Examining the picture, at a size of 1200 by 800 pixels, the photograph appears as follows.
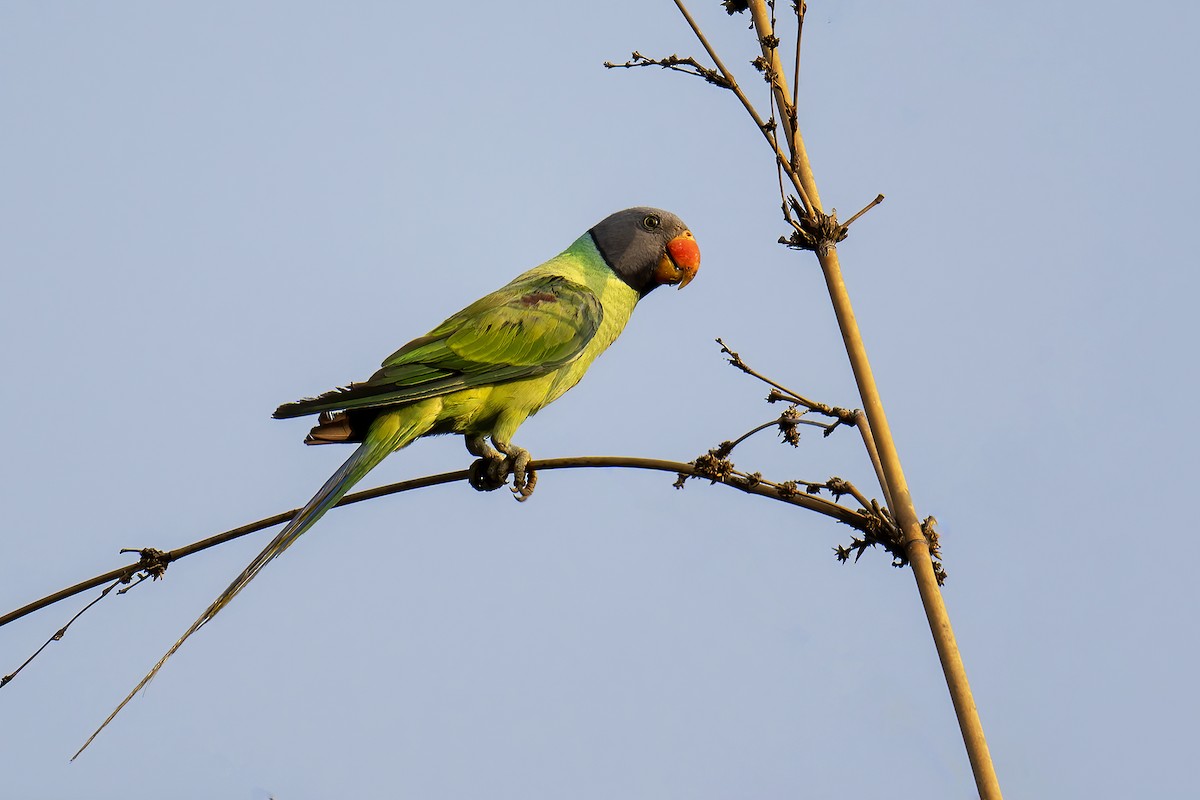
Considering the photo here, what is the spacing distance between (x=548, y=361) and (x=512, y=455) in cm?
54

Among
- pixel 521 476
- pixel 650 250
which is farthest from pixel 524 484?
pixel 650 250

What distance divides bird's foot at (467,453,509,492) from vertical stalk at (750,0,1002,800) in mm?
2780

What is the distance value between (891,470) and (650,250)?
3977 millimetres

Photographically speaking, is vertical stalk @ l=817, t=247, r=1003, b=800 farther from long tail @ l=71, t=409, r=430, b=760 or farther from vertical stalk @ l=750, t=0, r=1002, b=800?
long tail @ l=71, t=409, r=430, b=760

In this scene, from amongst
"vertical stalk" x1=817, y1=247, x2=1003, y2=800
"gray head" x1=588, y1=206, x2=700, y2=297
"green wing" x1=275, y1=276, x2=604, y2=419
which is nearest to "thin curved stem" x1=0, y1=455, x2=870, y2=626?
"vertical stalk" x1=817, y1=247, x2=1003, y2=800

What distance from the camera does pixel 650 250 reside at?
258 inches

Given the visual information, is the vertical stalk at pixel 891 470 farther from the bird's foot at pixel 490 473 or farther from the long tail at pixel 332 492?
the bird's foot at pixel 490 473

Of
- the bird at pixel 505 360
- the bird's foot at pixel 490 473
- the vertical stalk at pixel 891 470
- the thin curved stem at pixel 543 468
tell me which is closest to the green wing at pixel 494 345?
the bird at pixel 505 360

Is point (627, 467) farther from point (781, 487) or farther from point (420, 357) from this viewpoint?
point (420, 357)

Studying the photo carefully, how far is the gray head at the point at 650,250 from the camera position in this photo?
6.54 m

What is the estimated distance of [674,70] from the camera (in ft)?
11.2

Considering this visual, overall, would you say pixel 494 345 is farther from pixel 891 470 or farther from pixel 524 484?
pixel 891 470

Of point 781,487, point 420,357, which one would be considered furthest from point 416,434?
point 781,487

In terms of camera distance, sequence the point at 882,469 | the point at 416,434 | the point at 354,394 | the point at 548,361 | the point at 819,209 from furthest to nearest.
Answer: the point at 548,361, the point at 416,434, the point at 354,394, the point at 819,209, the point at 882,469
